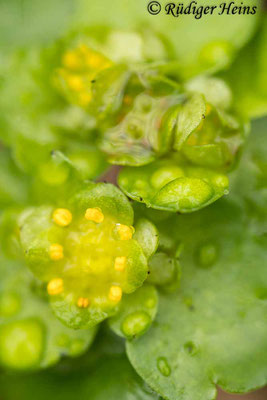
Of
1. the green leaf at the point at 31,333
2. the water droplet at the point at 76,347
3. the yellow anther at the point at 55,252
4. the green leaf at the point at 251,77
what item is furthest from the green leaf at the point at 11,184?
the green leaf at the point at 251,77

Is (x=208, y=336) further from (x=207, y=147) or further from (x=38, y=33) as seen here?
(x=38, y=33)

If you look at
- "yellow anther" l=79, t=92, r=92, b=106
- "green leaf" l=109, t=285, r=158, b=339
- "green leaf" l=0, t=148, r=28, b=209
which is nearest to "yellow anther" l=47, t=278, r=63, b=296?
"green leaf" l=109, t=285, r=158, b=339

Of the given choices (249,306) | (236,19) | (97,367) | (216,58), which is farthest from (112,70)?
(97,367)

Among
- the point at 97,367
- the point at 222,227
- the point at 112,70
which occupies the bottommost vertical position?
the point at 97,367

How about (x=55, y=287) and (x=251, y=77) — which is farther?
(x=251, y=77)

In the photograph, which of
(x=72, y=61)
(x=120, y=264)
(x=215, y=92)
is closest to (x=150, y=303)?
(x=120, y=264)

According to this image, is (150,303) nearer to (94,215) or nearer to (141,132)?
(94,215)

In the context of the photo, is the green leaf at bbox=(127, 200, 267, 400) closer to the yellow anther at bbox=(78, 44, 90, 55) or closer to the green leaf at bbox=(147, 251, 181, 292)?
the green leaf at bbox=(147, 251, 181, 292)
